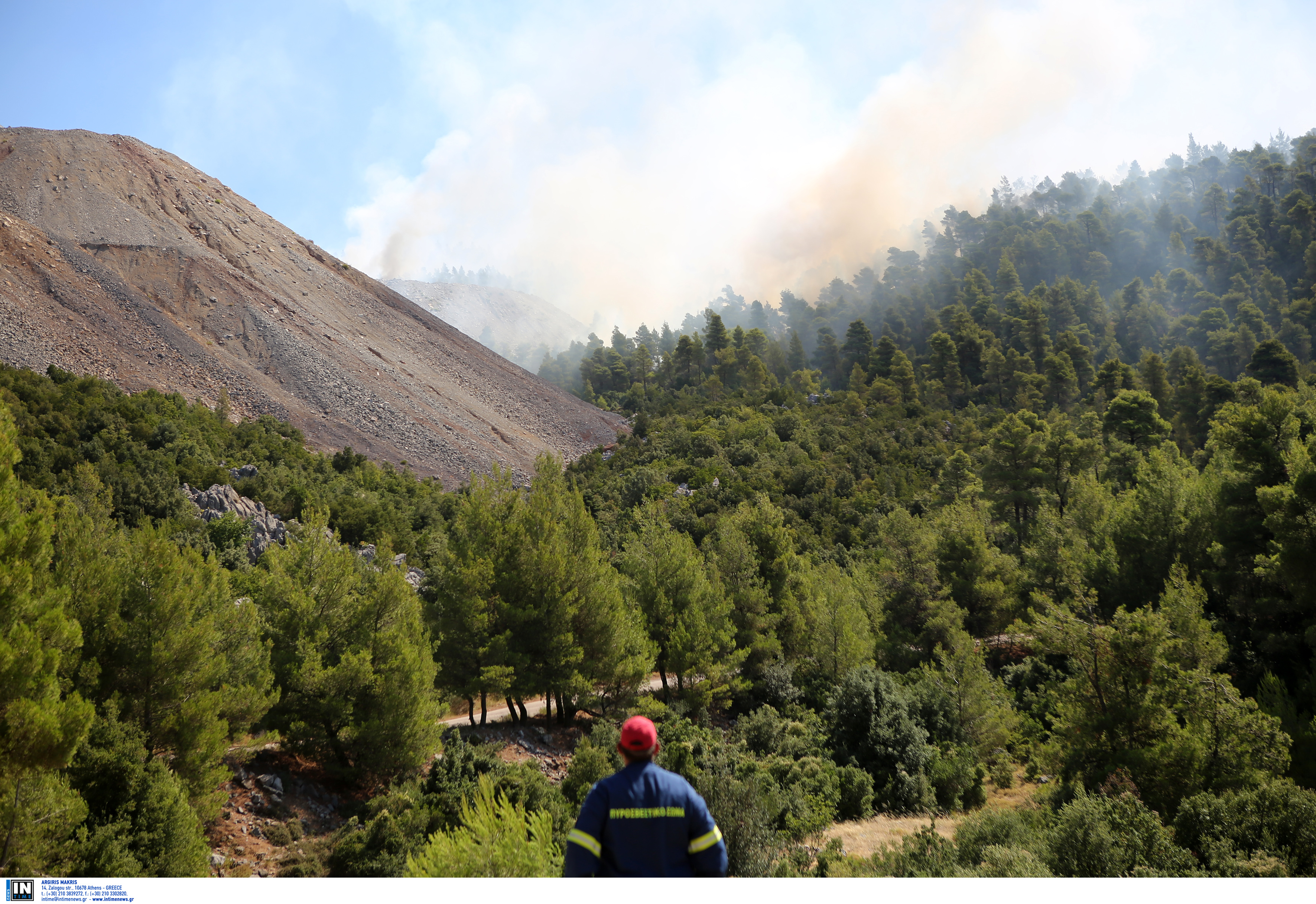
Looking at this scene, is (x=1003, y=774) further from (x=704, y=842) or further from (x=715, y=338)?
(x=715, y=338)

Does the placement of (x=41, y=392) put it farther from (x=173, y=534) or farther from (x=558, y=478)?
(x=558, y=478)

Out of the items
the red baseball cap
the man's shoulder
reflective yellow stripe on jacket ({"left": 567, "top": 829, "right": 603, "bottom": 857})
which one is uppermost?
the red baseball cap

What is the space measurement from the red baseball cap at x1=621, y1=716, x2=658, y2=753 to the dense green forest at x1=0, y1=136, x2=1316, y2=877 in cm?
409

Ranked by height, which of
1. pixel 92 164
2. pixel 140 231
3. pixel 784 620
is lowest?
pixel 784 620

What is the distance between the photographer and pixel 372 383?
228 ft

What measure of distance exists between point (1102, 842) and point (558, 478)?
20606mm

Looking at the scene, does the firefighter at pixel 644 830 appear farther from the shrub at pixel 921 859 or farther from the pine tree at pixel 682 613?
the pine tree at pixel 682 613

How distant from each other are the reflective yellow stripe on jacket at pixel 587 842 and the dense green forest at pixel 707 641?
3.85m

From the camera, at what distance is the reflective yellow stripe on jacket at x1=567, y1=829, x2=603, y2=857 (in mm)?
3842

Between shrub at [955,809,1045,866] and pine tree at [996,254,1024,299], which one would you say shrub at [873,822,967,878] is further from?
pine tree at [996,254,1024,299]

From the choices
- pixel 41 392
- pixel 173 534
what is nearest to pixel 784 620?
pixel 173 534

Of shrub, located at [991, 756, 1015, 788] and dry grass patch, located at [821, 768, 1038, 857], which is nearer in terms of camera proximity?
dry grass patch, located at [821, 768, 1038, 857]

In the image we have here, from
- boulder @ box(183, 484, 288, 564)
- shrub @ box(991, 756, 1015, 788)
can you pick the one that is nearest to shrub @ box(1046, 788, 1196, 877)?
shrub @ box(991, 756, 1015, 788)

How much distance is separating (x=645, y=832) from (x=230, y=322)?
7711 centimetres
